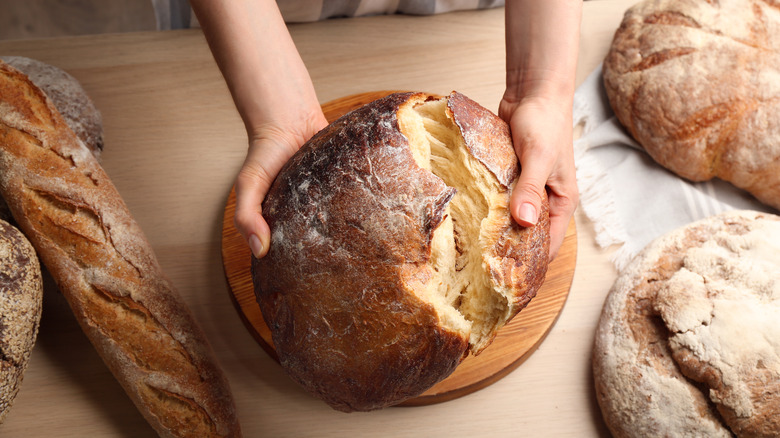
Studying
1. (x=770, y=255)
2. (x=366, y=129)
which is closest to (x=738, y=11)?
(x=770, y=255)

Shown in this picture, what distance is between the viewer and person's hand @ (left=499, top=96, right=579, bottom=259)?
113cm

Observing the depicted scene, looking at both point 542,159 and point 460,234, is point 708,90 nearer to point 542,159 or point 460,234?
point 542,159

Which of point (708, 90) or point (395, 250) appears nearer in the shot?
point (395, 250)

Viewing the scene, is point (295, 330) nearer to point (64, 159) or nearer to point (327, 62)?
point (64, 159)

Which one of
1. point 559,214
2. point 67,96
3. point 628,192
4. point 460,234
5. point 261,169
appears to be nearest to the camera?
point 460,234

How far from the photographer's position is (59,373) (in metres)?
1.50

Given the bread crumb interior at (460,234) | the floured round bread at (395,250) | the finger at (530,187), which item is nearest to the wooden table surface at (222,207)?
the floured round bread at (395,250)

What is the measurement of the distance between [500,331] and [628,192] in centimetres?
62

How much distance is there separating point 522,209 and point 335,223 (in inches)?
13.8

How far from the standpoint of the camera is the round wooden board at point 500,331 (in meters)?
1.46

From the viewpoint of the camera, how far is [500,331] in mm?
1501

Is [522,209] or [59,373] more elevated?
[522,209]

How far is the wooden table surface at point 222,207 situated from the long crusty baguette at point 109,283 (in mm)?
166

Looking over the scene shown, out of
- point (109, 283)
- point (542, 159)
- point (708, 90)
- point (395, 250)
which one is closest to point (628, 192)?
point (708, 90)
